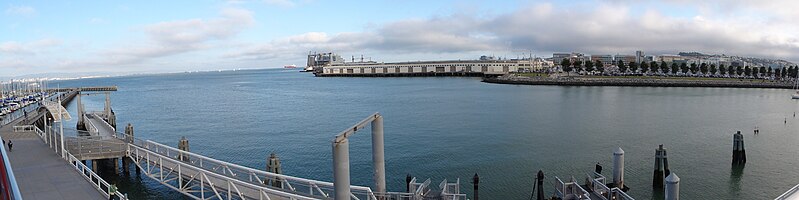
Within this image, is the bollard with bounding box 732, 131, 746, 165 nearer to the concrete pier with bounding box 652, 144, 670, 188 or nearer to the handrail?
the concrete pier with bounding box 652, 144, 670, 188

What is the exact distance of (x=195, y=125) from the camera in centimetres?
5131

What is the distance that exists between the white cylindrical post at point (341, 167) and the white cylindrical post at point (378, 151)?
228 cm

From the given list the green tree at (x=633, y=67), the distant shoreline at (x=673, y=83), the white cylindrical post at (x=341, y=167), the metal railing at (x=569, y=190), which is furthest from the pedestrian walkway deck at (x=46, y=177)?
the green tree at (x=633, y=67)

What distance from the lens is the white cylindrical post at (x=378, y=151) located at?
1347 cm

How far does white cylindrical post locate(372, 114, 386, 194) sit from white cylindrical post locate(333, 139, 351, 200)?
2.28m

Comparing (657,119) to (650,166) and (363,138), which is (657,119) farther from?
(363,138)

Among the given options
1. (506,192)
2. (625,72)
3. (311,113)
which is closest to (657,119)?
(506,192)

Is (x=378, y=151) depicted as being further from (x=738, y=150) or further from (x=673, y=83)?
(x=673, y=83)

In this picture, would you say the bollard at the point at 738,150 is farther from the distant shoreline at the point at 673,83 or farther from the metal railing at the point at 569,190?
the distant shoreline at the point at 673,83

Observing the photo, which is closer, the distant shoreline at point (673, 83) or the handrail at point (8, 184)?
the handrail at point (8, 184)

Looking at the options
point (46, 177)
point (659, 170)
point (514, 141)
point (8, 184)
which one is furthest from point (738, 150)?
point (46, 177)

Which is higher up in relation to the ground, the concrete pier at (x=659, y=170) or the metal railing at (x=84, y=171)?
the metal railing at (x=84, y=171)

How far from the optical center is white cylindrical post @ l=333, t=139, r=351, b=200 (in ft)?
36.3

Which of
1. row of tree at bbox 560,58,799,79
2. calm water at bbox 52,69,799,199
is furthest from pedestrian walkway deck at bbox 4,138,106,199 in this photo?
row of tree at bbox 560,58,799,79
